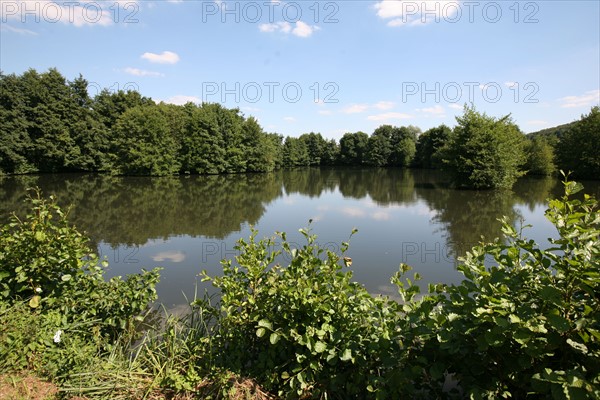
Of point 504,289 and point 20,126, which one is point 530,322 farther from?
point 20,126

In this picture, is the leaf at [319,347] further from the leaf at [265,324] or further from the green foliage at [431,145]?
the green foliage at [431,145]

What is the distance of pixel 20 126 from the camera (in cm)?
3531

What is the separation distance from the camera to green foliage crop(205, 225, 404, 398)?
238 centimetres

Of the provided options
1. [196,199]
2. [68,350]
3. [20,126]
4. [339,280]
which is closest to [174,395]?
[68,350]

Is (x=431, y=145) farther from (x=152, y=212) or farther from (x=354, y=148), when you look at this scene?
(x=152, y=212)

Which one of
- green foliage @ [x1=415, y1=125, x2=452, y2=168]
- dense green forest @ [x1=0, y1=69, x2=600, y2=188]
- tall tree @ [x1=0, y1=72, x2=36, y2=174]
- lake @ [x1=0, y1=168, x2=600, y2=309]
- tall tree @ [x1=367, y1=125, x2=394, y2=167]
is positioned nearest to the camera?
lake @ [x1=0, y1=168, x2=600, y2=309]

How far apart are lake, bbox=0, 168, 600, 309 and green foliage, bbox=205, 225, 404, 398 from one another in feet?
10.9

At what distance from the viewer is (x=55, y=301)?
11.4 feet

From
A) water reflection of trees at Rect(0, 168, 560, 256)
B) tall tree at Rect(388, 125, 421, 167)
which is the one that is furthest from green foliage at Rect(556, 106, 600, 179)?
tall tree at Rect(388, 125, 421, 167)

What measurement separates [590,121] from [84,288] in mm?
41687

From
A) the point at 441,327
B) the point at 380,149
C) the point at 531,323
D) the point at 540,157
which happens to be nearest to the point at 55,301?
the point at 441,327

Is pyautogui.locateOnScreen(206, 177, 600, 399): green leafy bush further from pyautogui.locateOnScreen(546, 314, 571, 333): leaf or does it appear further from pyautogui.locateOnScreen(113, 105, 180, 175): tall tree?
pyautogui.locateOnScreen(113, 105, 180, 175): tall tree

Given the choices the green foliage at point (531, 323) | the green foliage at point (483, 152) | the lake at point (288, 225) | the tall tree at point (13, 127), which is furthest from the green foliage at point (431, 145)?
the green foliage at point (531, 323)

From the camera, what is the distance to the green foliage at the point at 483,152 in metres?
23.4
